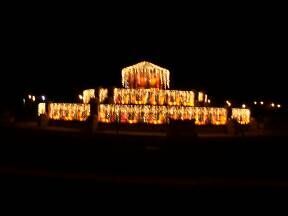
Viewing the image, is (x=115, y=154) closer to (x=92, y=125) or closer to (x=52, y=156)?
(x=52, y=156)

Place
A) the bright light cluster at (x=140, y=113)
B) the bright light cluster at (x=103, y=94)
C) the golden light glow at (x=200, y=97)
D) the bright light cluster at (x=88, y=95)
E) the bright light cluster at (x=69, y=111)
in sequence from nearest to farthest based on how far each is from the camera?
the bright light cluster at (x=140, y=113) < the bright light cluster at (x=69, y=111) < the bright light cluster at (x=103, y=94) < the golden light glow at (x=200, y=97) < the bright light cluster at (x=88, y=95)

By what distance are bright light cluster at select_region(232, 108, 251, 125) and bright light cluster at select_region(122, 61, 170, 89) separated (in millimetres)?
8079

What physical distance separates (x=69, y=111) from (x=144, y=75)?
8.52m

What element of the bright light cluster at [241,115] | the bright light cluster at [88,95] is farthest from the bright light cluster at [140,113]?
the bright light cluster at [88,95]

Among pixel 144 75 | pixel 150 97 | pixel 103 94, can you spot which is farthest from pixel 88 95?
pixel 150 97

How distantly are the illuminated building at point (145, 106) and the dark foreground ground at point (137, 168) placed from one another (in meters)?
11.9

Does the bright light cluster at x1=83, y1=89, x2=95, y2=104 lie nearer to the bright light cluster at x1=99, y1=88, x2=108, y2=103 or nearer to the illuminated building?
the illuminated building

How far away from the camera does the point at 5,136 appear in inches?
651

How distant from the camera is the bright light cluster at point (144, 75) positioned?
1420 inches

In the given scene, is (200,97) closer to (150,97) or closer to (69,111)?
(150,97)

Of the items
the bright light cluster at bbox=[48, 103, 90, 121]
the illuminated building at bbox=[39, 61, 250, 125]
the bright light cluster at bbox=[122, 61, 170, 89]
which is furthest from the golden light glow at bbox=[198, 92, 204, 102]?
the bright light cluster at bbox=[48, 103, 90, 121]

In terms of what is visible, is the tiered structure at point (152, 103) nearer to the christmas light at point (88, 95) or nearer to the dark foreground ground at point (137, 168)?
the christmas light at point (88, 95)

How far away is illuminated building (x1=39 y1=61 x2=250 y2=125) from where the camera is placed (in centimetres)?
2942

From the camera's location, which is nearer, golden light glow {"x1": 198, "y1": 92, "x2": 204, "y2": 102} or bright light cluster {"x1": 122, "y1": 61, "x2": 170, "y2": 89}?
golden light glow {"x1": 198, "y1": 92, "x2": 204, "y2": 102}
